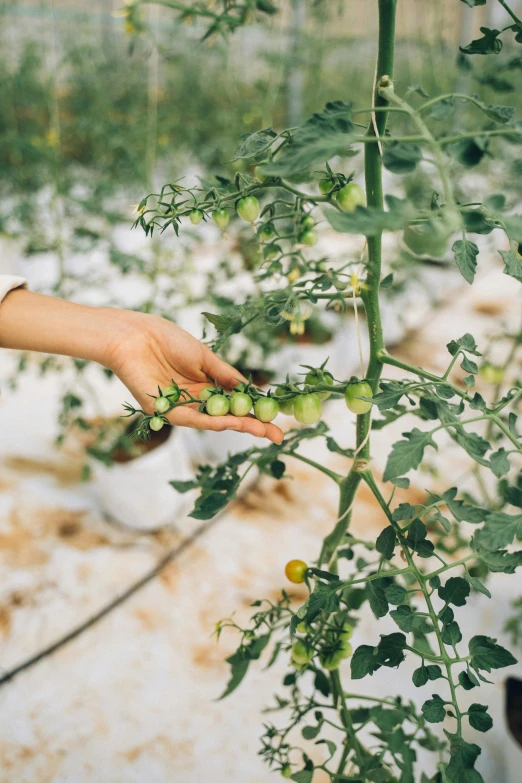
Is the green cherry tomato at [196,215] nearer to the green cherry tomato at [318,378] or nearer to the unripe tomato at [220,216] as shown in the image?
the unripe tomato at [220,216]

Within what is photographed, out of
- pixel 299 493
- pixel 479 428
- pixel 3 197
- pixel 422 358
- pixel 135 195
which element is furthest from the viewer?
pixel 3 197

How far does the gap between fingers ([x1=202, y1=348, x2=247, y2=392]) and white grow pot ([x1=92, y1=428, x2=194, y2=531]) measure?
69 centimetres

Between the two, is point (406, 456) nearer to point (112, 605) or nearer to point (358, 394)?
point (358, 394)

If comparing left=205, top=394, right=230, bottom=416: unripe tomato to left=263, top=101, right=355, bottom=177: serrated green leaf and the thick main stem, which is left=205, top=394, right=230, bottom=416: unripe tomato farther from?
left=263, top=101, right=355, bottom=177: serrated green leaf

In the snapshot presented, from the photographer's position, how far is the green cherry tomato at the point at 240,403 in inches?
27.4

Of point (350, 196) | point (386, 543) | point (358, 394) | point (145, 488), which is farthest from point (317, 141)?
point (145, 488)

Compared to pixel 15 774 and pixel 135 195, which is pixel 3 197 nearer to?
pixel 135 195

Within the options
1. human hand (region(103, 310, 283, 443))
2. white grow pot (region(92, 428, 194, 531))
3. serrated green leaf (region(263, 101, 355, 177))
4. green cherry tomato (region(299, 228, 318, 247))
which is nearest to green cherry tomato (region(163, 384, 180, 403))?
human hand (region(103, 310, 283, 443))

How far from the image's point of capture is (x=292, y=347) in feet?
6.77

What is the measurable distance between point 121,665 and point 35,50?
2.73m

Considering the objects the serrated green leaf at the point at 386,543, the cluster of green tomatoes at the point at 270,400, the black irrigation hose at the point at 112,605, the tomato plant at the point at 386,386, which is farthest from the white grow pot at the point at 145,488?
the serrated green leaf at the point at 386,543

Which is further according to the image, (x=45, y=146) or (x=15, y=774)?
(x=45, y=146)

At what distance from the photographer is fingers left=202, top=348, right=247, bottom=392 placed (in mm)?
888

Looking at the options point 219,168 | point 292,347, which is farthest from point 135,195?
point 292,347
